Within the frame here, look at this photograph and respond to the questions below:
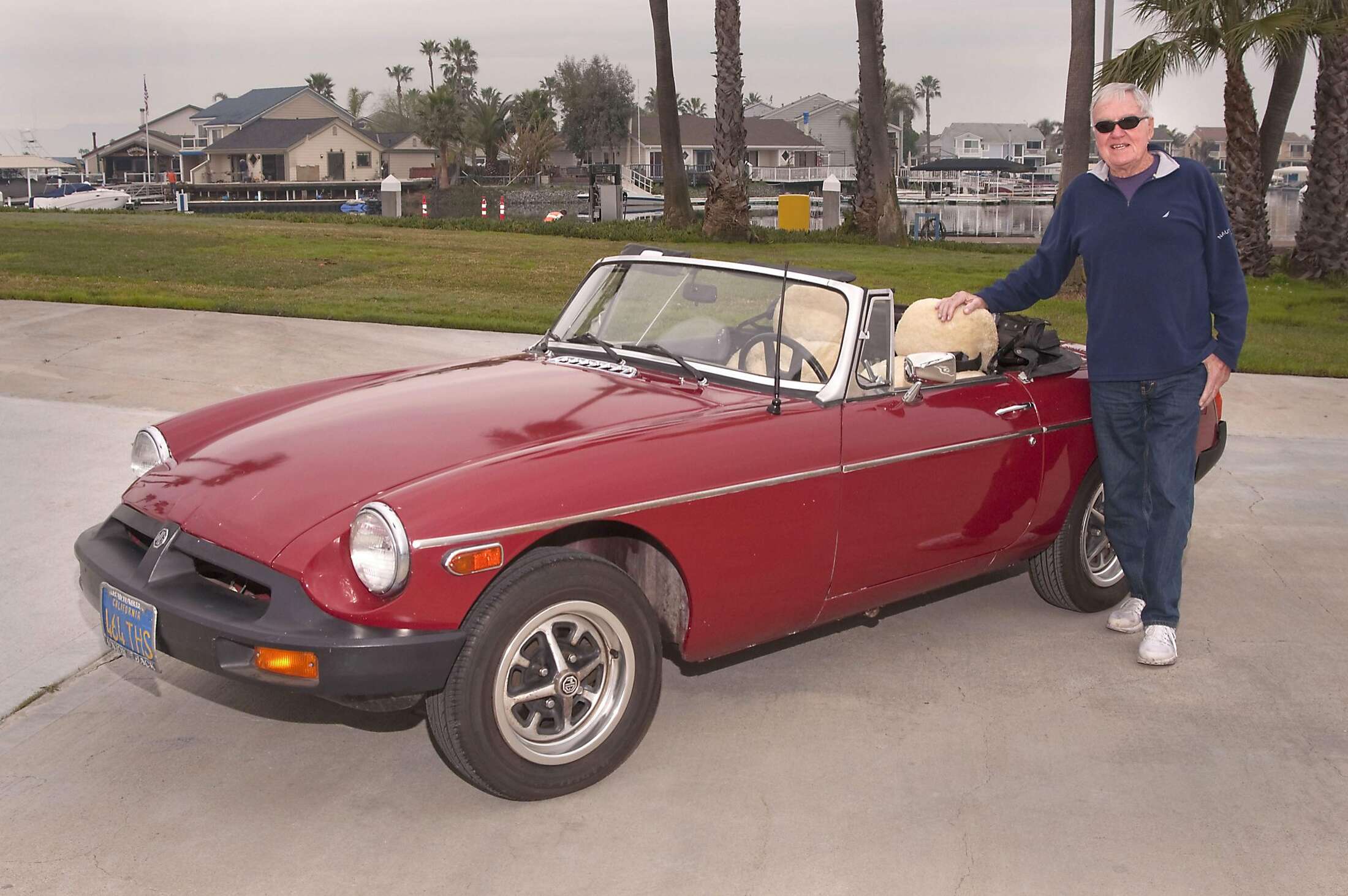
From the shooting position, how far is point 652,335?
4.94m

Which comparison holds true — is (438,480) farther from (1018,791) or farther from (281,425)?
(1018,791)

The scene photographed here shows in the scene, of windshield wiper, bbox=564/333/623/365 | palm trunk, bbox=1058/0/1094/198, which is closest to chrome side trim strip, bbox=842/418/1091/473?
windshield wiper, bbox=564/333/623/365

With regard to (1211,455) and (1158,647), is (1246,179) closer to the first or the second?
(1211,455)

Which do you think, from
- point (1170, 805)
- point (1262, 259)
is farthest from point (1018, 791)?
point (1262, 259)

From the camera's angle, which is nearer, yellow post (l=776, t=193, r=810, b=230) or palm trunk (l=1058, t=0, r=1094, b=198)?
palm trunk (l=1058, t=0, r=1094, b=198)

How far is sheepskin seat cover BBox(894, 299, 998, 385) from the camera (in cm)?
514

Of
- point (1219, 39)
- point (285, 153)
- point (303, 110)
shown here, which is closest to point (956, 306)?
point (1219, 39)

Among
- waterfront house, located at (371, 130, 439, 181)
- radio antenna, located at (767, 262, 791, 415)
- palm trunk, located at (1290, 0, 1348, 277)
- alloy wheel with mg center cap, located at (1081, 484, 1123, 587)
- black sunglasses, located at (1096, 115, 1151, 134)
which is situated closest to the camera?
radio antenna, located at (767, 262, 791, 415)

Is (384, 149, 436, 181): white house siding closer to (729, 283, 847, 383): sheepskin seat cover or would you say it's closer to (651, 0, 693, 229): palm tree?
(651, 0, 693, 229): palm tree

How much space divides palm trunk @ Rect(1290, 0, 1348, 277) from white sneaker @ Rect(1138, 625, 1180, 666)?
651 inches

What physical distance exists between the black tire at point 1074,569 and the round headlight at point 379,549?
118 inches

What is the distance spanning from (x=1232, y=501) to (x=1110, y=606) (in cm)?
198

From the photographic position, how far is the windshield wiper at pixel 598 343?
4.91 metres

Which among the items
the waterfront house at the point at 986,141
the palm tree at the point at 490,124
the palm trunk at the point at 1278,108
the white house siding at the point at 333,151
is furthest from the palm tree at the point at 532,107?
the palm trunk at the point at 1278,108
